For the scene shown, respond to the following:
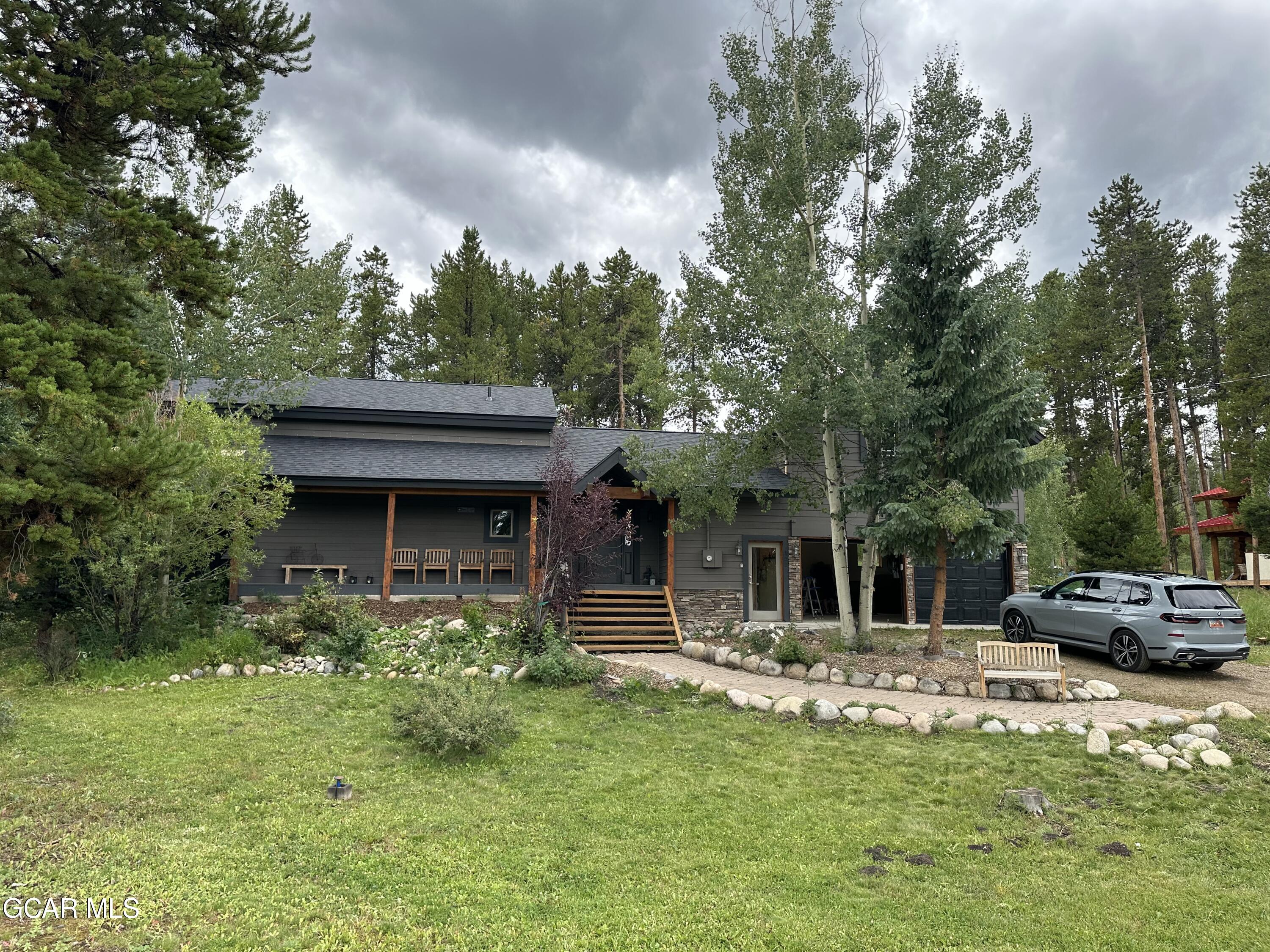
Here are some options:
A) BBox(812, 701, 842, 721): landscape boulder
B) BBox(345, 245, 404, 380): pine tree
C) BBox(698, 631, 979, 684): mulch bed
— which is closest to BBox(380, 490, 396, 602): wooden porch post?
BBox(698, 631, 979, 684): mulch bed

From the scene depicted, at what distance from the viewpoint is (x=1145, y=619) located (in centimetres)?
995

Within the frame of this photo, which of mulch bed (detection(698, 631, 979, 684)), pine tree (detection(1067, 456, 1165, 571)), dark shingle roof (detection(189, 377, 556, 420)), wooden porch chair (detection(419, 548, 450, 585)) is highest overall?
dark shingle roof (detection(189, 377, 556, 420))

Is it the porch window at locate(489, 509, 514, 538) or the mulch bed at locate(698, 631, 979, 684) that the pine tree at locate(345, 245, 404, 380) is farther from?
the mulch bed at locate(698, 631, 979, 684)

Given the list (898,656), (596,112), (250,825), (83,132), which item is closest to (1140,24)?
(596,112)

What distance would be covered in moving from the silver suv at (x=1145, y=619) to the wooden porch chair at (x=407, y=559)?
12.8 meters

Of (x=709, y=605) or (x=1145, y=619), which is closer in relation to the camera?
(x=1145, y=619)

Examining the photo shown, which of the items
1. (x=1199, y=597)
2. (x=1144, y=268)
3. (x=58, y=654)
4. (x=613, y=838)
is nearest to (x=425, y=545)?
(x=58, y=654)

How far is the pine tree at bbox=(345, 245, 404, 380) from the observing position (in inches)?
1243

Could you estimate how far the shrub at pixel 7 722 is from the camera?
6.52 m

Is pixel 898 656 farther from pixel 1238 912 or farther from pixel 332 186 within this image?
pixel 332 186

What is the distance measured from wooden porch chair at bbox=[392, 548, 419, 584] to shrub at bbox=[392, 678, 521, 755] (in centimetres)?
839

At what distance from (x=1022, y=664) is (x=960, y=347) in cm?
490

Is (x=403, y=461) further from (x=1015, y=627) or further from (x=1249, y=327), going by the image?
(x=1249, y=327)

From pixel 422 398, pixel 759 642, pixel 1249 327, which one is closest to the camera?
pixel 759 642
